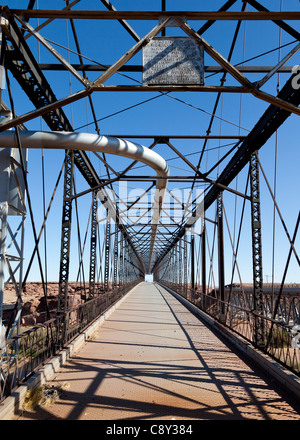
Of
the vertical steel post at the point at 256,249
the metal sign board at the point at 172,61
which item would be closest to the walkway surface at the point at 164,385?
the vertical steel post at the point at 256,249

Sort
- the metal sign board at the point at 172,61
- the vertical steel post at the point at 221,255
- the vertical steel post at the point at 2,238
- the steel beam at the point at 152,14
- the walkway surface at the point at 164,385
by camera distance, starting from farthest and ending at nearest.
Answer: the vertical steel post at the point at 221,255 → the vertical steel post at the point at 2,238 → the metal sign board at the point at 172,61 → the steel beam at the point at 152,14 → the walkway surface at the point at 164,385

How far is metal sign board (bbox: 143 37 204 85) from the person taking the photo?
21.2 ft

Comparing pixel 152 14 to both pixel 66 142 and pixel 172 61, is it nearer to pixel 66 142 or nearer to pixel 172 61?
pixel 172 61

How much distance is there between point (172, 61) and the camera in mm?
6496

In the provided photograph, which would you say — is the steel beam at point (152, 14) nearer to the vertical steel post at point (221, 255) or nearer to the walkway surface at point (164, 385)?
the walkway surface at point (164, 385)

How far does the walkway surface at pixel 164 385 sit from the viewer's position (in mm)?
5305

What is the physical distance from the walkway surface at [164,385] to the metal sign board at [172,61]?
207 inches

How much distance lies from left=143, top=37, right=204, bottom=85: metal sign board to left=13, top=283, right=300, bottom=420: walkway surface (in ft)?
17.2

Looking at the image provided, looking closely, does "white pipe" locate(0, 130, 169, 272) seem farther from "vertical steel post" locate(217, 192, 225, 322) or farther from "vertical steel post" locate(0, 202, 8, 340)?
"vertical steel post" locate(217, 192, 225, 322)
